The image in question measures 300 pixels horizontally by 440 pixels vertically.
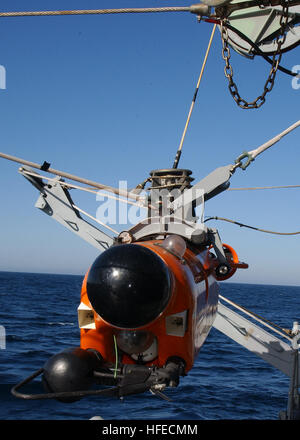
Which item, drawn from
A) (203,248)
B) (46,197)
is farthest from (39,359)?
(203,248)

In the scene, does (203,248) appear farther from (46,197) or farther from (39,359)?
(39,359)

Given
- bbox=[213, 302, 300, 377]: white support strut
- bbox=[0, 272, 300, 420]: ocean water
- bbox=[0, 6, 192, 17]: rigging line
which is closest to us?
bbox=[0, 6, 192, 17]: rigging line

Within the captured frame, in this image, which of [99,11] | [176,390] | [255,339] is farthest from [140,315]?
[176,390]

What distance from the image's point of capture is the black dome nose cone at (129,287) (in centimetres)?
441

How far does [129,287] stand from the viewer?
4.39 metres

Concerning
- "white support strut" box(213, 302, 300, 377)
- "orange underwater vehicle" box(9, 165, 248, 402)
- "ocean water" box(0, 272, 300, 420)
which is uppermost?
"orange underwater vehicle" box(9, 165, 248, 402)

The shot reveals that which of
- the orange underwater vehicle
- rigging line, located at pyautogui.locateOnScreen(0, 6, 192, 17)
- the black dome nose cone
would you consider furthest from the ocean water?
rigging line, located at pyautogui.locateOnScreen(0, 6, 192, 17)

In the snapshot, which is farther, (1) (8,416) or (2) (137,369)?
(1) (8,416)

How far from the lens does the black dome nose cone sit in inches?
174

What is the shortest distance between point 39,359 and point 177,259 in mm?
14574

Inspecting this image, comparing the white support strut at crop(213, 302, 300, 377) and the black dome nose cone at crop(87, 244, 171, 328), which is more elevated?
the black dome nose cone at crop(87, 244, 171, 328)

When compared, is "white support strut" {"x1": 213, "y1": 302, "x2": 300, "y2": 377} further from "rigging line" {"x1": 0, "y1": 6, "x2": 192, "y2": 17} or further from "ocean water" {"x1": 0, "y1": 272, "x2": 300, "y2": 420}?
"rigging line" {"x1": 0, "y1": 6, "x2": 192, "y2": 17}

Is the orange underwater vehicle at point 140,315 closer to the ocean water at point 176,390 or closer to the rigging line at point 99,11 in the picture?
the rigging line at point 99,11
